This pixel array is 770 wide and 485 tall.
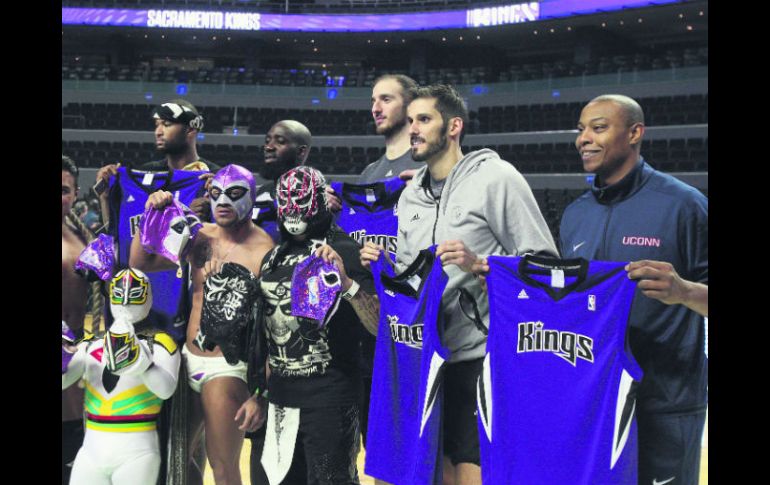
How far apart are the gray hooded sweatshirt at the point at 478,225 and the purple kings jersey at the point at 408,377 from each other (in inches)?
5.0

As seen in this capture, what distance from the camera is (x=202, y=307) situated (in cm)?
442

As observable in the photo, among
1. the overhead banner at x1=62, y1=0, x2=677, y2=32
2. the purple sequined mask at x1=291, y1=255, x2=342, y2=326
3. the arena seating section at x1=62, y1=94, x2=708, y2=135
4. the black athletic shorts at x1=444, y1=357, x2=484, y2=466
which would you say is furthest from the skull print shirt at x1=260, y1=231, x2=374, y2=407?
the overhead banner at x1=62, y1=0, x2=677, y2=32

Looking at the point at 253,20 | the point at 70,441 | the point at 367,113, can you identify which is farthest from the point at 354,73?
the point at 70,441

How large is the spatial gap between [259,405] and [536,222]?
160 cm

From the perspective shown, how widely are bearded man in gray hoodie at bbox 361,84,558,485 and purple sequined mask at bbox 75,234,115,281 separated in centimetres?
164

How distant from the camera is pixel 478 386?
3.88 meters

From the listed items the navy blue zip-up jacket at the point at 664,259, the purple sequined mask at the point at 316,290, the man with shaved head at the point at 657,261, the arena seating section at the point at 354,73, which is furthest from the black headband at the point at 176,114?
the arena seating section at the point at 354,73

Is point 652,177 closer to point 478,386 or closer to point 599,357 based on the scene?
point 599,357

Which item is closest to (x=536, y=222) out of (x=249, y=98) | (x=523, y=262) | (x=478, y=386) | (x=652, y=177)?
(x=523, y=262)

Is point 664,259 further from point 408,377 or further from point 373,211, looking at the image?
→ point 373,211

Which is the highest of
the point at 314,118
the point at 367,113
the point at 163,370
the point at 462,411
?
the point at 367,113

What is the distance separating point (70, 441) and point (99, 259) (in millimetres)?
1075

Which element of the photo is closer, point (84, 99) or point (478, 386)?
point (478, 386)
